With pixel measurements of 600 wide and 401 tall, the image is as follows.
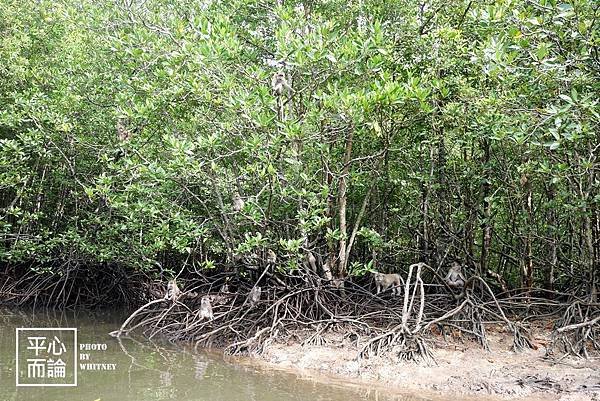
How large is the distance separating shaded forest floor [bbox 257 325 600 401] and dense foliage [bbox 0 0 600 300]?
2.82 feet

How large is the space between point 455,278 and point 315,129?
2140 millimetres

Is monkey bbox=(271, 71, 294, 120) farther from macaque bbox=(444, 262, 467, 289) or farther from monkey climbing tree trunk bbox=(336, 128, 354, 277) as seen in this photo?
macaque bbox=(444, 262, 467, 289)

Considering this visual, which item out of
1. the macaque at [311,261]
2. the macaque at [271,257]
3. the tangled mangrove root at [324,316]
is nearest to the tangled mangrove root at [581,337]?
the tangled mangrove root at [324,316]

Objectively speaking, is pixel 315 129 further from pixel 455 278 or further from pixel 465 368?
pixel 465 368

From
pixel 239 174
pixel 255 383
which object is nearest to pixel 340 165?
pixel 239 174

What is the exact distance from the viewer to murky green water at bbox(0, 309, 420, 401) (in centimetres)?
397

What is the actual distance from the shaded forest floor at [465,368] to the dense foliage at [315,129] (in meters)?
0.86

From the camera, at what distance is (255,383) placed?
429cm

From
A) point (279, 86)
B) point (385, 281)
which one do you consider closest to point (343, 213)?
point (385, 281)

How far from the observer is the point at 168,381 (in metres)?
4.37

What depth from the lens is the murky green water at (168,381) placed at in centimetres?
397

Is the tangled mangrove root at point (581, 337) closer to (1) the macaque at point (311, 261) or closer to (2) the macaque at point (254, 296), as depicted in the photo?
(1) the macaque at point (311, 261)

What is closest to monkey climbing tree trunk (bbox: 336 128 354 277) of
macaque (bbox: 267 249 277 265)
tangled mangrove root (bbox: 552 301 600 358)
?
macaque (bbox: 267 249 277 265)

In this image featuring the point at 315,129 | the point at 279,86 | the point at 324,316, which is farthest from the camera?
the point at 324,316
